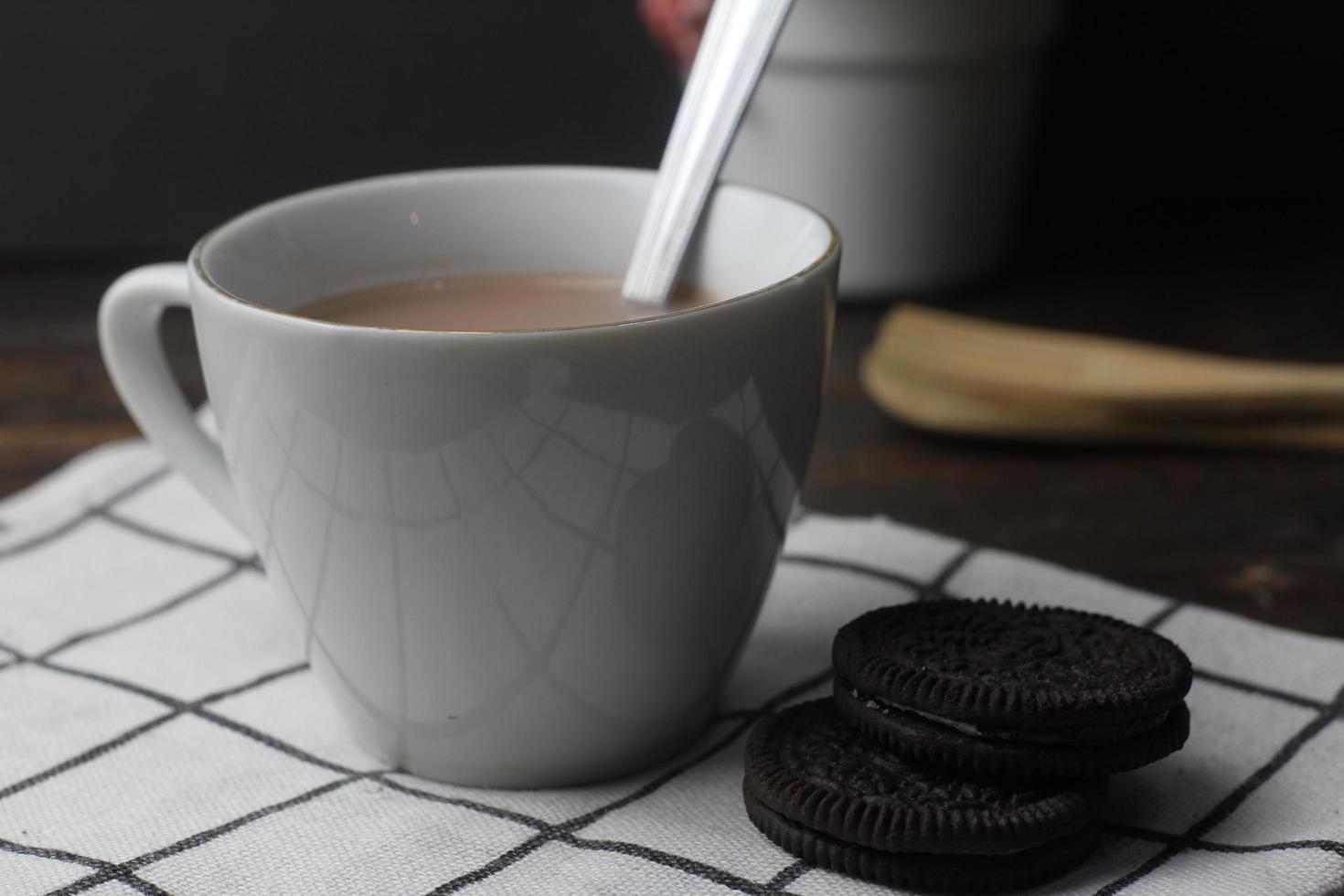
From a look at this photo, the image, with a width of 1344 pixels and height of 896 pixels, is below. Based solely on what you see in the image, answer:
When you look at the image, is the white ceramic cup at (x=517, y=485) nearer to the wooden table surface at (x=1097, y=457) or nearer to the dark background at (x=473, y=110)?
the wooden table surface at (x=1097, y=457)

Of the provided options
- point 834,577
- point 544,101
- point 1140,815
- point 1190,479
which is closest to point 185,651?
point 834,577

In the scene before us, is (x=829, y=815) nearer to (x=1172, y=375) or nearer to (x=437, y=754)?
(x=437, y=754)

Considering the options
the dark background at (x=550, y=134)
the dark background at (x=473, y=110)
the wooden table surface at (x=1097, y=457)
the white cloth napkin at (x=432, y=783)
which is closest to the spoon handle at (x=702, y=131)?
the white cloth napkin at (x=432, y=783)

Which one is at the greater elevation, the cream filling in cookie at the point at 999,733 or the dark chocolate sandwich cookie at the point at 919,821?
the cream filling in cookie at the point at 999,733

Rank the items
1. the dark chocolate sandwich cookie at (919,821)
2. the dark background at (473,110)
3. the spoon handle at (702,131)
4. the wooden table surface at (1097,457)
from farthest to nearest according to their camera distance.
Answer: the dark background at (473,110)
the wooden table surface at (1097,457)
the spoon handle at (702,131)
the dark chocolate sandwich cookie at (919,821)

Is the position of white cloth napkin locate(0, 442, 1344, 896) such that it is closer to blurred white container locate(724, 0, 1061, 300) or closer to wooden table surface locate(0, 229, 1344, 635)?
wooden table surface locate(0, 229, 1344, 635)

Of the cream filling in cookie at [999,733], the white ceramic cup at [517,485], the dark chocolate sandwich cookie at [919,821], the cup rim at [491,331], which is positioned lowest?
the dark chocolate sandwich cookie at [919,821]
